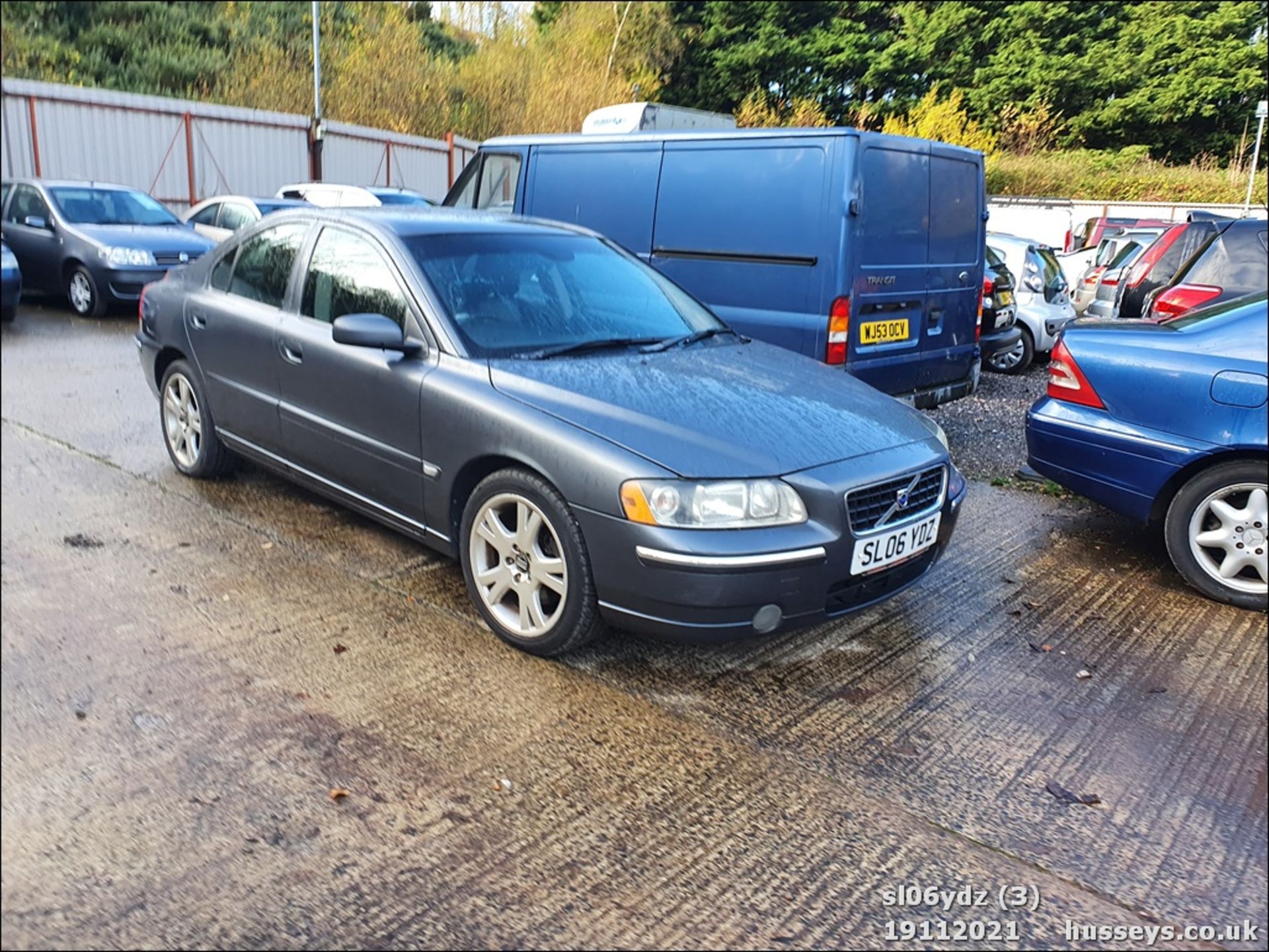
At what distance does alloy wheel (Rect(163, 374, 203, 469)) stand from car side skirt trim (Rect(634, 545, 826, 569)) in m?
3.09

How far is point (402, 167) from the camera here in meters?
23.9

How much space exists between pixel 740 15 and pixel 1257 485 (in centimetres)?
3790

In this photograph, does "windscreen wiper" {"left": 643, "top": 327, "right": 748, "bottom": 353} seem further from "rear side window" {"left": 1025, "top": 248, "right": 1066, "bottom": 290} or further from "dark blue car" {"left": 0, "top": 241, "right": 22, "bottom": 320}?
"rear side window" {"left": 1025, "top": 248, "right": 1066, "bottom": 290}

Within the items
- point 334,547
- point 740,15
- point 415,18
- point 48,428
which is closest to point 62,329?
point 48,428

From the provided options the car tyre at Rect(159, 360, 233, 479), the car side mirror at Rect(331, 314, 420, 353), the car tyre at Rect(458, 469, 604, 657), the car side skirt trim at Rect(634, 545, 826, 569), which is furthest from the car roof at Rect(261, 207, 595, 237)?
the car side skirt trim at Rect(634, 545, 826, 569)

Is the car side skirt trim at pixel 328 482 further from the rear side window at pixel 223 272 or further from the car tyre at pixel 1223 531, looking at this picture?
the car tyre at pixel 1223 531

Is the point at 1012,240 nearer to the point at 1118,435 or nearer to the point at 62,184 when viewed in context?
the point at 1118,435

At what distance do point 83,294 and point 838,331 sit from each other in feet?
27.7

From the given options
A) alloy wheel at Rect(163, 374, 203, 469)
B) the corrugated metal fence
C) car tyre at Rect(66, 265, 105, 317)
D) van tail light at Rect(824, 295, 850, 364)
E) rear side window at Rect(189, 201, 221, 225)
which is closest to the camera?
alloy wheel at Rect(163, 374, 203, 469)

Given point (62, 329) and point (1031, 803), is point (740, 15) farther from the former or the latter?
point (1031, 803)

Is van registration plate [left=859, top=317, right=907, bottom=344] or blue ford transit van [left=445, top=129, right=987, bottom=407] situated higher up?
blue ford transit van [left=445, top=129, right=987, bottom=407]

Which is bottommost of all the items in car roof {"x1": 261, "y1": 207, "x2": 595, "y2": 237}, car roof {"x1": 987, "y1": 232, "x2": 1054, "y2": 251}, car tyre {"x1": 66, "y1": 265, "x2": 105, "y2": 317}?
car tyre {"x1": 66, "y1": 265, "x2": 105, "y2": 317}

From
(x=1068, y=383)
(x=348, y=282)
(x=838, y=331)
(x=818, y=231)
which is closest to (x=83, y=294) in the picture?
(x=348, y=282)

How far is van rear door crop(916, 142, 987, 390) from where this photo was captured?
21.7 ft
